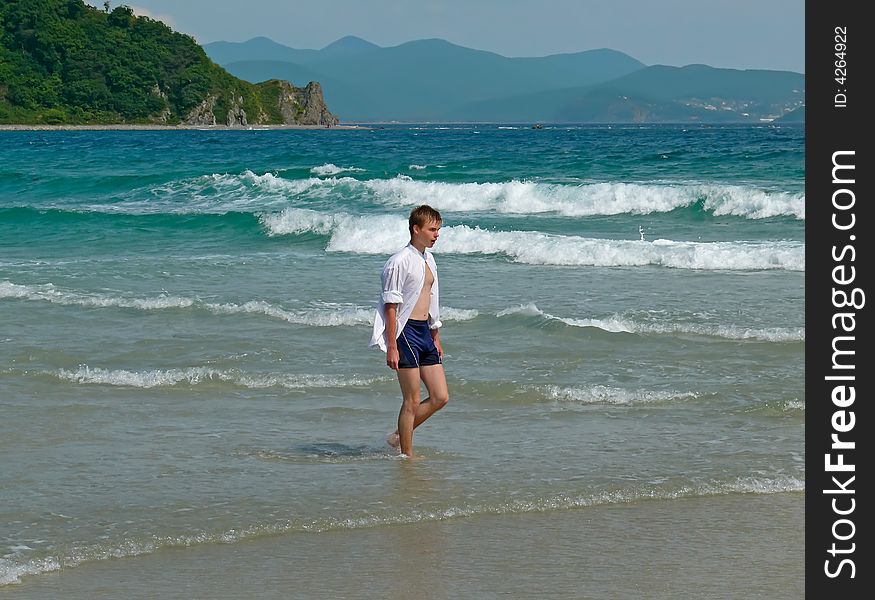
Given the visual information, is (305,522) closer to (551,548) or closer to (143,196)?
(551,548)

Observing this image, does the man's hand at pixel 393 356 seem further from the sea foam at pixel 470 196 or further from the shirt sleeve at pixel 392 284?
the sea foam at pixel 470 196

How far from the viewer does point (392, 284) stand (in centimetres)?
668

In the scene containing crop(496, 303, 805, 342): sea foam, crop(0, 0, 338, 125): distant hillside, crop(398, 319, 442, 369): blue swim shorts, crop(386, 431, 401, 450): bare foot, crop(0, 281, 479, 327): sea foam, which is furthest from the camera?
crop(0, 0, 338, 125): distant hillside

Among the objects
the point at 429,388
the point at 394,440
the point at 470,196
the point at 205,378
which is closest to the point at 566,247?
the point at 205,378

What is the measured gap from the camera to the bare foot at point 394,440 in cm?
708

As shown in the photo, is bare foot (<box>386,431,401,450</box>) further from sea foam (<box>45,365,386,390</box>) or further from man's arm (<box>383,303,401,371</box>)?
sea foam (<box>45,365,386,390</box>)

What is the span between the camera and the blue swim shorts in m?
6.76

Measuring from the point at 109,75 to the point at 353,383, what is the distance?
148 metres

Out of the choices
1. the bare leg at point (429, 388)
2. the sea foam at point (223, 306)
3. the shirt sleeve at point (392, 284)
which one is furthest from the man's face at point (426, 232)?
the sea foam at point (223, 306)

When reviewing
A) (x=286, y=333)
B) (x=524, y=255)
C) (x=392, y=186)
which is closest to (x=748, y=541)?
(x=286, y=333)

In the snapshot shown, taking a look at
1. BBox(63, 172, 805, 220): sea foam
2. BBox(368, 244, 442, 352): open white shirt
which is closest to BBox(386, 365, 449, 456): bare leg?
BBox(368, 244, 442, 352): open white shirt

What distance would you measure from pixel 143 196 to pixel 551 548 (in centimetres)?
2724

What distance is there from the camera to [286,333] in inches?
432
